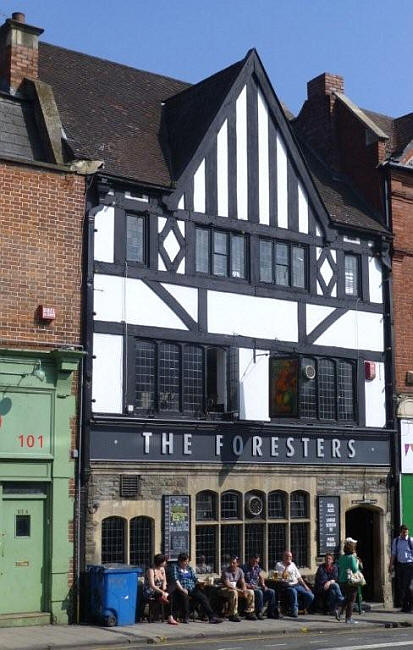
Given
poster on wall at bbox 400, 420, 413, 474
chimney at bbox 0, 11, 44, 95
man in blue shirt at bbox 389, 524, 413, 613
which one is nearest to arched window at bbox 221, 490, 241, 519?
man in blue shirt at bbox 389, 524, 413, 613

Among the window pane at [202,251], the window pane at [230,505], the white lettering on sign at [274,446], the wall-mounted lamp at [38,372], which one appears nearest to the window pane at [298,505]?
the white lettering on sign at [274,446]

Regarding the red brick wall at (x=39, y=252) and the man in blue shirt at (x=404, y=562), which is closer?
the red brick wall at (x=39, y=252)

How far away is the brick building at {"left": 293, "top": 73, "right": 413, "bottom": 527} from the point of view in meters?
24.9

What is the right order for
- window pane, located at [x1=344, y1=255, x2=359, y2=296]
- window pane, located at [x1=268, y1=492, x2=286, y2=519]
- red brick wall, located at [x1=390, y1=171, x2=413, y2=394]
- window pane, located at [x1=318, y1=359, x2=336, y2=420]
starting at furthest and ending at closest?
red brick wall, located at [x1=390, y1=171, x2=413, y2=394] < window pane, located at [x1=344, y1=255, x2=359, y2=296] < window pane, located at [x1=318, y1=359, x2=336, y2=420] < window pane, located at [x1=268, y1=492, x2=286, y2=519]

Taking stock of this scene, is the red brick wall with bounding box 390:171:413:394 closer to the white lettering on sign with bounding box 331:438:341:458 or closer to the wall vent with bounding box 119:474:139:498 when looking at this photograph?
the white lettering on sign with bounding box 331:438:341:458

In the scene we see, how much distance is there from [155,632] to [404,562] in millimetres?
7250

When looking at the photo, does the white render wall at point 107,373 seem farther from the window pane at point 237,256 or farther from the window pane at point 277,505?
the window pane at point 277,505

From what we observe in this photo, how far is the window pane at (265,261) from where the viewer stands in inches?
911

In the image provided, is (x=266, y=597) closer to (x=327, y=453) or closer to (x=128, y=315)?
(x=327, y=453)

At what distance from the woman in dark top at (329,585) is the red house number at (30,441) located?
668 centimetres

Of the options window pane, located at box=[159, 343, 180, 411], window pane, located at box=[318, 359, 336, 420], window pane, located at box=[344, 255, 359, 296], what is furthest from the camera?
window pane, located at box=[344, 255, 359, 296]

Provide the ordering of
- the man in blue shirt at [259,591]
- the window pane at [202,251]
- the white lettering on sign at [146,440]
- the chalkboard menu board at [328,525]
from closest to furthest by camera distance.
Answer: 1. the man in blue shirt at [259,591]
2. the white lettering on sign at [146,440]
3. the window pane at [202,251]
4. the chalkboard menu board at [328,525]

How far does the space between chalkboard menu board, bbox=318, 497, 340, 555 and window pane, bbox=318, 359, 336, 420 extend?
Result: 6.36ft

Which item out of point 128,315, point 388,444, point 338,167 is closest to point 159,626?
point 128,315
